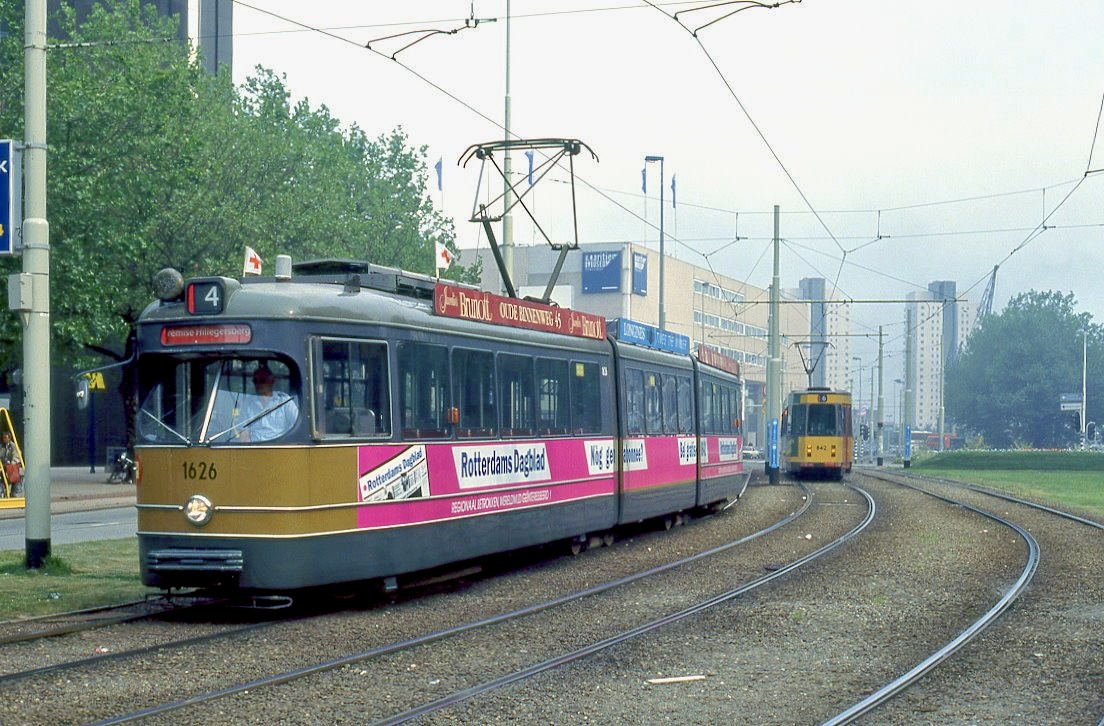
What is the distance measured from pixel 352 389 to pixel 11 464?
64.7ft

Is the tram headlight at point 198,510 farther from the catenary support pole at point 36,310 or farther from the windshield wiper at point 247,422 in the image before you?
the catenary support pole at point 36,310

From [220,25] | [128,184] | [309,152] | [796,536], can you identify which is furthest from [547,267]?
[796,536]

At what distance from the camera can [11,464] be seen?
1144 inches

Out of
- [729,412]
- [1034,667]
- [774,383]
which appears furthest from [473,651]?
[774,383]

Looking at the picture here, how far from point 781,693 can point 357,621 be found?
13.3 feet

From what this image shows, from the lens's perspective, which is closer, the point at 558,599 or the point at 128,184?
the point at 558,599

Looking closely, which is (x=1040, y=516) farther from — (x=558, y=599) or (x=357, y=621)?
(x=357, y=621)

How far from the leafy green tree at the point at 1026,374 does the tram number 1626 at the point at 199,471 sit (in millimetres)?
107609

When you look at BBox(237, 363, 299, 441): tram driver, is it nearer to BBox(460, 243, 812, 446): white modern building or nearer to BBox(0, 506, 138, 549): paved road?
BBox(0, 506, 138, 549): paved road

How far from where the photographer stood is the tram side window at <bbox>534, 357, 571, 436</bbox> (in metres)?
15.4

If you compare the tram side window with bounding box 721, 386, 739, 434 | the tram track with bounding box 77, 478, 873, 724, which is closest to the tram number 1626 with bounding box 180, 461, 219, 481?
the tram track with bounding box 77, 478, 873, 724

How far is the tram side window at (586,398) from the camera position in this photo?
16375 mm

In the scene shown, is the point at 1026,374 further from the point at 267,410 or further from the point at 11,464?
the point at 267,410

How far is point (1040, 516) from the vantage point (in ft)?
82.7
